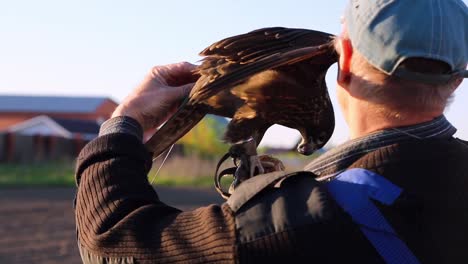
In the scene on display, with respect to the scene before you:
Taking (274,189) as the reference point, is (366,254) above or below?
below

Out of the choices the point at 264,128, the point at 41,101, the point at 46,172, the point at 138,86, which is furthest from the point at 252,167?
the point at 41,101

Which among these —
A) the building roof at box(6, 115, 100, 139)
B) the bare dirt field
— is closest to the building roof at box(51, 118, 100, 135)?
the building roof at box(6, 115, 100, 139)

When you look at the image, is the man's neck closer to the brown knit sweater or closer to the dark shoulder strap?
the brown knit sweater

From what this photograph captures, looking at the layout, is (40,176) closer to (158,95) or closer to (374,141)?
(158,95)

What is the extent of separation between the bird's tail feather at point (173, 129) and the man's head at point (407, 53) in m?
1.03

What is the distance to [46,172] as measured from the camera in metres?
32.4

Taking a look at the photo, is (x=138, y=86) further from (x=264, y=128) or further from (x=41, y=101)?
(x=41, y=101)

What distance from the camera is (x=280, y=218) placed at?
1797 millimetres

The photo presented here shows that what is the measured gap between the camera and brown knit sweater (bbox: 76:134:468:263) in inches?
70.2

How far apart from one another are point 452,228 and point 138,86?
1.22 metres

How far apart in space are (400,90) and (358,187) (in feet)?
1.07

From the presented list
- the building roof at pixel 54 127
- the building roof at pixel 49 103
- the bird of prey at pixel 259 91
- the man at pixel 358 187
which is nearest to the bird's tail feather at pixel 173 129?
the bird of prey at pixel 259 91

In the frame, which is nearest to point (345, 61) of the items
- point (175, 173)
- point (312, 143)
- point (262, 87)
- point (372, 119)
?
point (372, 119)

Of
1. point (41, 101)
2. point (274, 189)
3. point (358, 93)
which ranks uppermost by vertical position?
point (358, 93)
